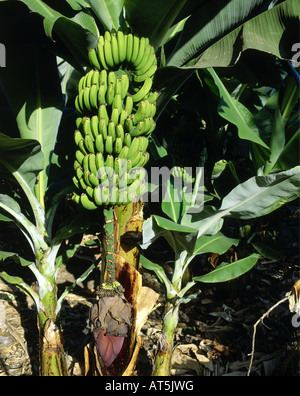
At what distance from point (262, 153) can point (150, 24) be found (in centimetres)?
86

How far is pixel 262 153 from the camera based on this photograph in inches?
70.9

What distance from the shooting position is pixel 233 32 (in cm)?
144

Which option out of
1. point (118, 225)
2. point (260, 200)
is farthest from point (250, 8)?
point (118, 225)

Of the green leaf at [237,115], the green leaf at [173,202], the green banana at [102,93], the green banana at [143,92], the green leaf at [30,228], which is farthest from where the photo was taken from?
the green leaf at [173,202]

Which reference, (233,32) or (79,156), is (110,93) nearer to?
(79,156)

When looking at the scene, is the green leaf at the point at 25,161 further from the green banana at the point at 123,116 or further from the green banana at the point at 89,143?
the green banana at the point at 123,116

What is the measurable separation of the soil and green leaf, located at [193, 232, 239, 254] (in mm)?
394

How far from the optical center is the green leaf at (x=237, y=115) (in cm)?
158

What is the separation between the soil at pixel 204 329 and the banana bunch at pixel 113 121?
1.12 m

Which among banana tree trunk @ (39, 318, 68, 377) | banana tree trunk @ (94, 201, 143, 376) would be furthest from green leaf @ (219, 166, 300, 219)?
banana tree trunk @ (39, 318, 68, 377)

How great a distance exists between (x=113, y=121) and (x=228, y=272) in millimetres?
978

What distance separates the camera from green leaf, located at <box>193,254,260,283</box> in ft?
5.62

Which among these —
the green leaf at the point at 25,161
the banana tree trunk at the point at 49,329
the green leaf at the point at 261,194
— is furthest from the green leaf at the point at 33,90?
the green leaf at the point at 261,194
